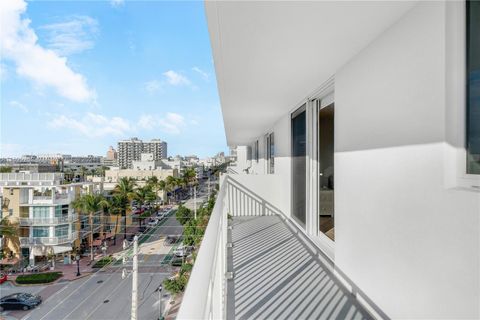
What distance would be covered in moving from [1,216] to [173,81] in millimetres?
30926

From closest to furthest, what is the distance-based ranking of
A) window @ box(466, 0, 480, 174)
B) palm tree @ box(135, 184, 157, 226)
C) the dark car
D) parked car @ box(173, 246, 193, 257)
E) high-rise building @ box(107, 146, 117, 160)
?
window @ box(466, 0, 480, 174), the dark car, parked car @ box(173, 246, 193, 257), palm tree @ box(135, 184, 157, 226), high-rise building @ box(107, 146, 117, 160)

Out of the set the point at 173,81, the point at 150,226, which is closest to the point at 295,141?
the point at 150,226

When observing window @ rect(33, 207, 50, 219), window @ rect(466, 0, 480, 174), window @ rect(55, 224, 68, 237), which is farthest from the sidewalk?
window @ rect(466, 0, 480, 174)

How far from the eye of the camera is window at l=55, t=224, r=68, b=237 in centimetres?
1825

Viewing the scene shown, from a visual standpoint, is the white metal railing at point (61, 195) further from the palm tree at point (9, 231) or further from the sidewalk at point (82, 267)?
the sidewalk at point (82, 267)

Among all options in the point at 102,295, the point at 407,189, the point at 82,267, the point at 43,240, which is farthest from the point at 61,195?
the point at 407,189

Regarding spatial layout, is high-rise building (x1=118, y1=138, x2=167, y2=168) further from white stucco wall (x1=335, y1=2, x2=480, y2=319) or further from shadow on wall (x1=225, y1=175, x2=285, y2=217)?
white stucco wall (x1=335, y1=2, x2=480, y2=319)

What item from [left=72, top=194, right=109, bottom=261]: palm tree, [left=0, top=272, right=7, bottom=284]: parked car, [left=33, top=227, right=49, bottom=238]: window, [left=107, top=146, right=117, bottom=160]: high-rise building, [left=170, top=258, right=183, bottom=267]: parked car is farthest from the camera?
[left=107, top=146, right=117, bottom=160]: high-rise building

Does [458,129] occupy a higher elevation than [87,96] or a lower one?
lower

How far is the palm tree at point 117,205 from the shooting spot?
2247 cm

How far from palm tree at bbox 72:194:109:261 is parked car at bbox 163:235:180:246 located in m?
5.45

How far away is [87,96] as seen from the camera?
1849 inches

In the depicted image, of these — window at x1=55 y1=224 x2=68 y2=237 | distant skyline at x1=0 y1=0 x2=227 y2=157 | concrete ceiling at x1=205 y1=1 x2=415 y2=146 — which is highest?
distant skyline at x1=0 y1=0 x2=227 y2=157

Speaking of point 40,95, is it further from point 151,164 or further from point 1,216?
point 1,216
